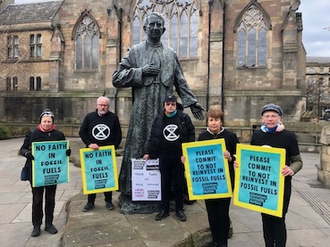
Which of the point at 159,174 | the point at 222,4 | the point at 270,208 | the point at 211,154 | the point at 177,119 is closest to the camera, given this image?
the point at 270,208

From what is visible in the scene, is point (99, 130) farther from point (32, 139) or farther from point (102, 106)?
point (32, 139)

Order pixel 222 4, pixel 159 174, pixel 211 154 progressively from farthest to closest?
1. pixel 222 4
2. pixel 159 174
3. pixel 211 154

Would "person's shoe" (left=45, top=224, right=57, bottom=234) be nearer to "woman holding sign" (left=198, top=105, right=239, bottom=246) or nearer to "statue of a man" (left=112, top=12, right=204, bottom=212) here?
"statue of a man" (left=112, top=12, right=204, bottom=212)

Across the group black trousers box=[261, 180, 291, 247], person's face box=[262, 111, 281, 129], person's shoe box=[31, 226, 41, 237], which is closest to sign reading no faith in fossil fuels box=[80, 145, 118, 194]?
person's shoe box=[31, 226, 41, 237]

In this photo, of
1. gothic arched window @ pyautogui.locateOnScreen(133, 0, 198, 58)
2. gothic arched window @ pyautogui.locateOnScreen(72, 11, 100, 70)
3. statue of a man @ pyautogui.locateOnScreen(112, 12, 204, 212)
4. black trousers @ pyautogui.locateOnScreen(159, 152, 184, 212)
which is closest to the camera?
black trousers @ pyautogui.locateOnScreen(159, 152, 184, 212)

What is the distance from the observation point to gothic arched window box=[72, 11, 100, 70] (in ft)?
64.9

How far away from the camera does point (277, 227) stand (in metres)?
2.89

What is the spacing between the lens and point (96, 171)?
3.98 m

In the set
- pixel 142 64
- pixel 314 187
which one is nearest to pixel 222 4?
pixel 314 187

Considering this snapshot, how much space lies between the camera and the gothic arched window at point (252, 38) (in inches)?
A: 680

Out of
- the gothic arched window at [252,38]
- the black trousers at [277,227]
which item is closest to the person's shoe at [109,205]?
the black trousers at [277,227]

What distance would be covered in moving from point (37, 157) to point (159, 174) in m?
1.62

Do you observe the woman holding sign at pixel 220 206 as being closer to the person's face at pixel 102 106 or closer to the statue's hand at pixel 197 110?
the statue's hand at pixel 197 110

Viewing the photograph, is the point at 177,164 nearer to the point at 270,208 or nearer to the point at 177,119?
the point at 177,119
